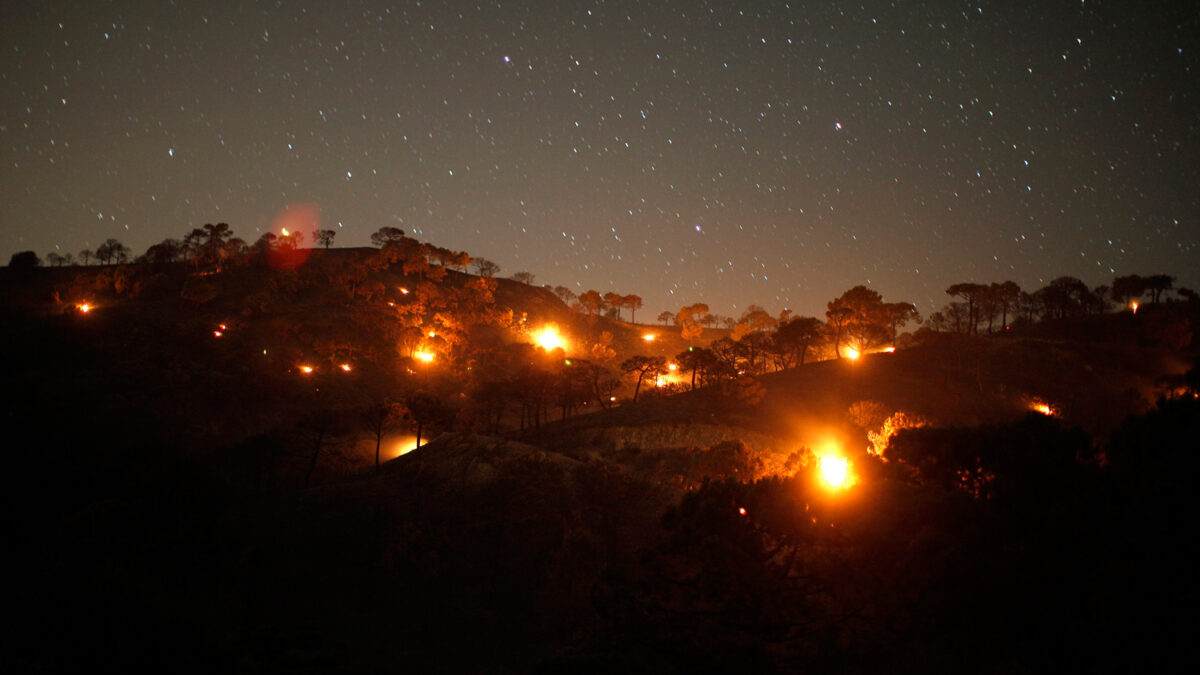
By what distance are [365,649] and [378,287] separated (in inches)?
3585

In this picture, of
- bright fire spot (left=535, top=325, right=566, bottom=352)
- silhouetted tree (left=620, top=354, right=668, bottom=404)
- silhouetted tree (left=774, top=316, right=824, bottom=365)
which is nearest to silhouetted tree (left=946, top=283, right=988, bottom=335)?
silhouetted tree (left=774, top=316, right=824, bottom=365)

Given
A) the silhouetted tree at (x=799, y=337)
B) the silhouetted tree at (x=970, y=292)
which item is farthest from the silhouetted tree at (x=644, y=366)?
the silhouetted tree at (x=970, y=292)

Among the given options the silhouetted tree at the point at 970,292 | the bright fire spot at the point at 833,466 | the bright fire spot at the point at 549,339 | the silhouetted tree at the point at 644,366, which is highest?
the silhouetted tree at the point at 970,292

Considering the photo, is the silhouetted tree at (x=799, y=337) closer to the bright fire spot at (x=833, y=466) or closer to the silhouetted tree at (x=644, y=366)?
the silhouetted tree at (x=644, y=366)

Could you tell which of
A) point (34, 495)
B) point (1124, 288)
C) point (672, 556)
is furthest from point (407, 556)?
point (1124, 288)

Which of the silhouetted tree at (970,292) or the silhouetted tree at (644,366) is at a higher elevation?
the silhouetted tree at (970,292)

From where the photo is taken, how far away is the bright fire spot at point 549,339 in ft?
394

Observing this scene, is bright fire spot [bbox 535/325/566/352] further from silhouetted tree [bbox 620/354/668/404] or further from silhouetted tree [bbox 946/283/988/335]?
silhouetted tree [bbox 946/283/988/335]

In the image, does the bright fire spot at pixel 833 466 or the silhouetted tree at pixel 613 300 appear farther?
the silhouetted tree at pixel 613 300

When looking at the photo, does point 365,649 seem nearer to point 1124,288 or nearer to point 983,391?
point 983,391

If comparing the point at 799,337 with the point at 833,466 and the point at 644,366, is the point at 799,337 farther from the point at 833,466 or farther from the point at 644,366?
the point at 833,466

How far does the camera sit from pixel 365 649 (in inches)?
1236

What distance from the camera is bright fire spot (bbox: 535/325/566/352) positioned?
12019 cm

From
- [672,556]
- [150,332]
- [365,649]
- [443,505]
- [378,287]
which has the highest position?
[378,287]
